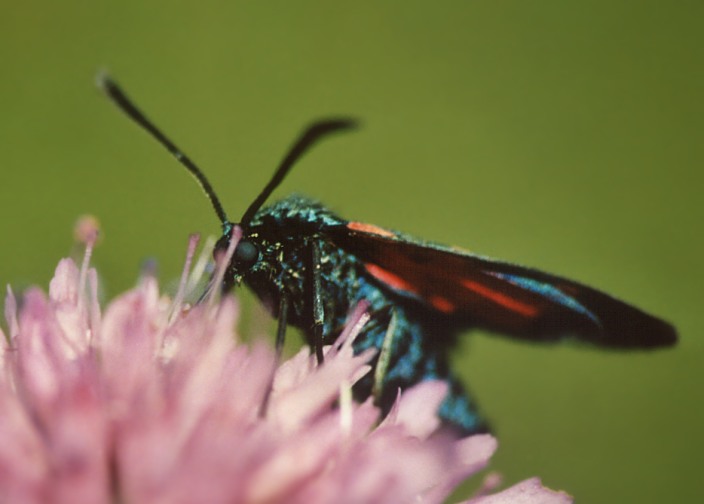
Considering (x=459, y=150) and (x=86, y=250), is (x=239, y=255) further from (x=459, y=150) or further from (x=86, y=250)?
(x=459, y=150)

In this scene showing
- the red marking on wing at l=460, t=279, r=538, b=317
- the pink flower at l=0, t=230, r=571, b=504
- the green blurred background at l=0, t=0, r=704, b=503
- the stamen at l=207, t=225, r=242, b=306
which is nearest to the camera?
the pink flower at l=0, t=230, r=571, b=504

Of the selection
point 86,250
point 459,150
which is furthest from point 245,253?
point 459,150

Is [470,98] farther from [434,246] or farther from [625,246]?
[434,246]

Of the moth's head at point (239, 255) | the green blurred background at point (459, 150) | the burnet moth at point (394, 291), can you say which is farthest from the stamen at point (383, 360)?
the green blurred background at point (459, 150)

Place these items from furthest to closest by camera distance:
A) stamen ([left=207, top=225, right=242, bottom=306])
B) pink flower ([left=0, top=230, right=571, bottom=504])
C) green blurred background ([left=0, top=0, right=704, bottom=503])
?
green blurred background ([left=0, top=0, right=704, bottom=503]) < stamen ([left=207, top=225, right=242, bottom=306]) < pink flower ([left=0, top=230, right=571, bottom=504])

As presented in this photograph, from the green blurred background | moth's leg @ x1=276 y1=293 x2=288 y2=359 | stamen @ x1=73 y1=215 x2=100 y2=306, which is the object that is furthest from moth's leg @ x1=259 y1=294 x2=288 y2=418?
the green blurred background

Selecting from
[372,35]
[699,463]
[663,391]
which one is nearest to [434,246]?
[699,463]

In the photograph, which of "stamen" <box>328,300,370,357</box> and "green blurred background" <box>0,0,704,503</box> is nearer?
"stamen" <box>328,300,370,357</box>

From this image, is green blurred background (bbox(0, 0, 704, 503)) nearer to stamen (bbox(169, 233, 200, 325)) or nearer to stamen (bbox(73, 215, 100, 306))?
stamen (bbox(73, 215, 100, 306))
